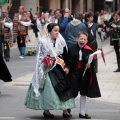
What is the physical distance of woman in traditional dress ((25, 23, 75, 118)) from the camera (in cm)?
962

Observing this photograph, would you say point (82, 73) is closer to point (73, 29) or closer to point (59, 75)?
point (59, 75)

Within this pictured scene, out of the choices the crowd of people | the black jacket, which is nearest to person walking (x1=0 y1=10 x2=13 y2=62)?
the crowd of people

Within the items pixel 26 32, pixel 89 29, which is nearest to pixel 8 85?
pixel 89 29

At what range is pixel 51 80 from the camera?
975 centimetres

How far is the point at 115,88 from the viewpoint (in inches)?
546

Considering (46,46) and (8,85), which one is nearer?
(46,46)

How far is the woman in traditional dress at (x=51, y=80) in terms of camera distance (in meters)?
9.62

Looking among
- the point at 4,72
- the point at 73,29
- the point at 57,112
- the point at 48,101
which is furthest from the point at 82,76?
the point at 73,29

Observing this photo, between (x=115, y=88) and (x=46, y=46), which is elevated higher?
(x=46, y=46)

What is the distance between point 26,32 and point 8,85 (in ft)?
28.9

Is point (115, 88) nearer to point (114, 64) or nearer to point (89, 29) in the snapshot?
point (89, 29)

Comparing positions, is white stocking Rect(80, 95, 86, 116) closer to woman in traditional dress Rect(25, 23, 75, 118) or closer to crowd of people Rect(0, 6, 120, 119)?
crowd of people Rect(0, 6, 120, 119)

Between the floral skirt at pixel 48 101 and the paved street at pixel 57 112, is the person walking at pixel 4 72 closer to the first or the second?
the paved street at pixel 57 112

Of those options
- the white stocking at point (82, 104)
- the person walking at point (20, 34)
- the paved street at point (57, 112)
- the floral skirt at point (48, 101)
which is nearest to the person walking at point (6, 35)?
the person walking at point (20, 34)
